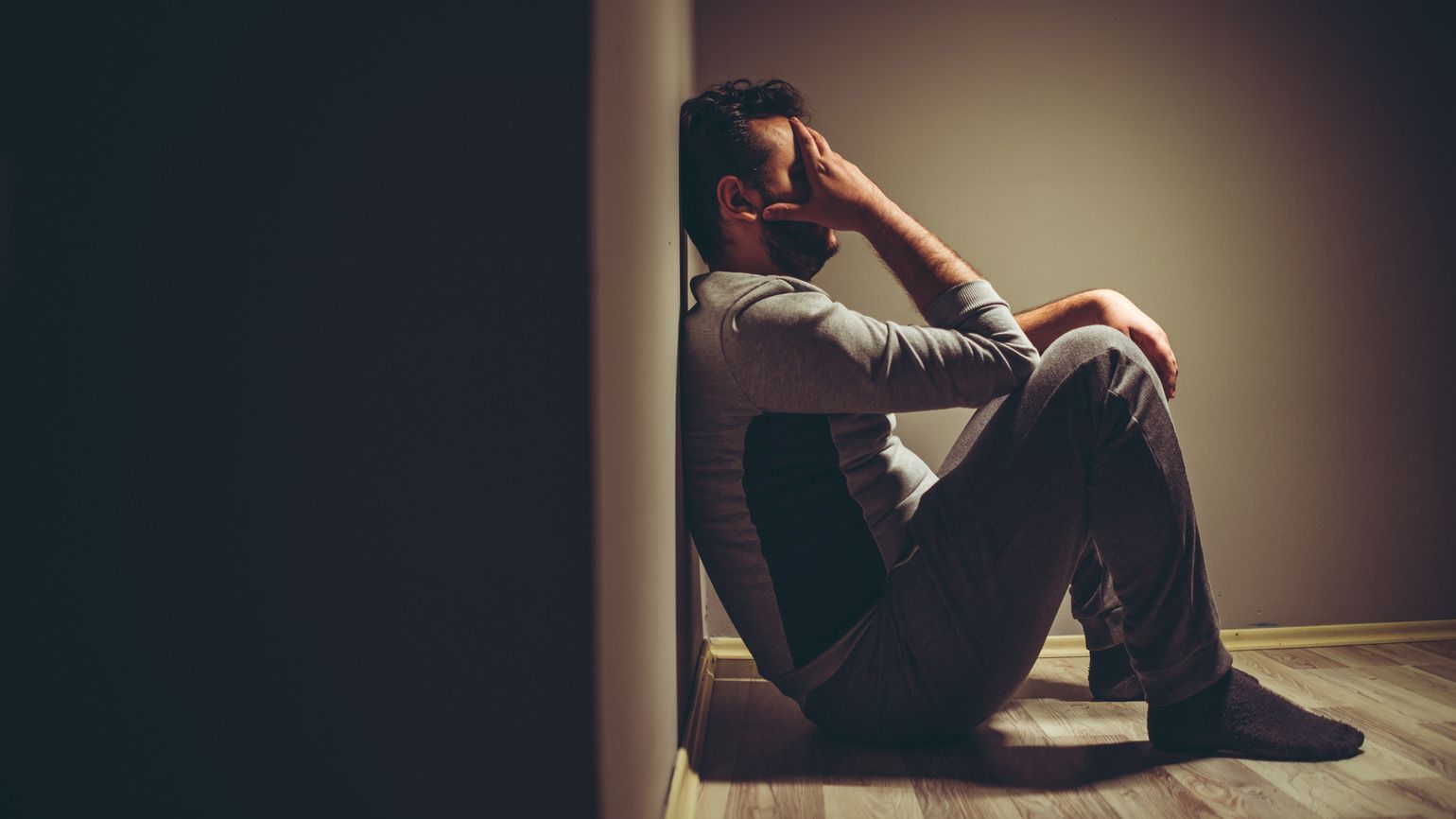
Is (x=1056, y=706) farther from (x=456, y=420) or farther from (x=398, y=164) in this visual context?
(x=398, y=164)

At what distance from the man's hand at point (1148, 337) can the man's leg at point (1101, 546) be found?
0.77 feet

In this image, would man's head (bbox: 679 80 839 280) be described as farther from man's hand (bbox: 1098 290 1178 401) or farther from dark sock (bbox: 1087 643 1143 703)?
dark sock (bbox: 1087 643 1143 703)

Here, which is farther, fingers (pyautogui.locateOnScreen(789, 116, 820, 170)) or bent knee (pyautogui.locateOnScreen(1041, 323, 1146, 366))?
fingers (pyautogui.locateOnScreen(789, 116, 820, 170))

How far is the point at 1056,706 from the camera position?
1.47 m

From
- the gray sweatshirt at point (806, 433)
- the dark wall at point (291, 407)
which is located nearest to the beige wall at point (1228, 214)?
the gray sweatshirt at point (806, 433)

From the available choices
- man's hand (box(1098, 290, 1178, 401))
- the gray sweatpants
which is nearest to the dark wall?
the gray sweatpants

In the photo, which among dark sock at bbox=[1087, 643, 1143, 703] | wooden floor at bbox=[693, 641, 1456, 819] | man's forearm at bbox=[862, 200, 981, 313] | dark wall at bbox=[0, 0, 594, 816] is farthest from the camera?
dark sock at bbox=[1087, 643, 1143, 703]

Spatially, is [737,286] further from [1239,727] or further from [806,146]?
[1239,727]

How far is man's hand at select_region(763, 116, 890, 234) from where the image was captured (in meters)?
1.33

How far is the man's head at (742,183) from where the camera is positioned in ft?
4.41

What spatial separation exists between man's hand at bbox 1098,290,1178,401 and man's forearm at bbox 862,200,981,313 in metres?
0.30

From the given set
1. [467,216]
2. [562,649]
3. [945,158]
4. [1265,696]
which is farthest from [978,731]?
[945,158]

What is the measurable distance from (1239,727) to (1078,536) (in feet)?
1.06

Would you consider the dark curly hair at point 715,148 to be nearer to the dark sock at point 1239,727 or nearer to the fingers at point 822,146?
the fingers at point 822,146
